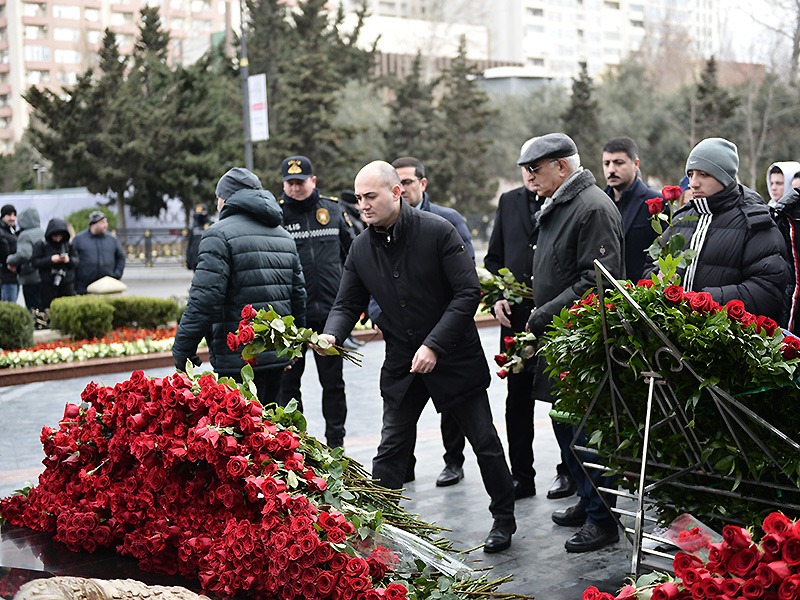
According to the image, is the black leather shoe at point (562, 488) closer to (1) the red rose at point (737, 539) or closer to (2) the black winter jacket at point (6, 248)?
(1) the red rose at point (737, 539)

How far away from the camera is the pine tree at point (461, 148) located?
42.6 metres

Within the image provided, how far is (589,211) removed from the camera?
5.46 metres

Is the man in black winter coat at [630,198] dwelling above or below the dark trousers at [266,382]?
above

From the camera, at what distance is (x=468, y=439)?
534cm

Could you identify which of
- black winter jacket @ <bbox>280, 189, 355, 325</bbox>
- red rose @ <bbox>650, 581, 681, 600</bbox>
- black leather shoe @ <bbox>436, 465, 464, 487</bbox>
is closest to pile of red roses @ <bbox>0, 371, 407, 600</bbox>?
red rose @ <bbox>650, 581, 681, 600</bbox>

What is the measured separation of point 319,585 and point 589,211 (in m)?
2.78

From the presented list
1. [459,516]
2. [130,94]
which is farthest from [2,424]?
[130,94]

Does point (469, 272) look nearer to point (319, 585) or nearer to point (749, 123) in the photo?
point (319, 585)

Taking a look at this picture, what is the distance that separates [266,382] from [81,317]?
7929mm

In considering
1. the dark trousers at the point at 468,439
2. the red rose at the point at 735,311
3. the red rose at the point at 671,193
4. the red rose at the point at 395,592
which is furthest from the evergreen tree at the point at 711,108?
the red rose at the point at 395,592

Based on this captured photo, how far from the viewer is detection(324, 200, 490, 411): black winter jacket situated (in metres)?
5.29

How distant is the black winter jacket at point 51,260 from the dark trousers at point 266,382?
9.17 metres

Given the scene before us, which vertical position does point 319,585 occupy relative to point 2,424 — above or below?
above

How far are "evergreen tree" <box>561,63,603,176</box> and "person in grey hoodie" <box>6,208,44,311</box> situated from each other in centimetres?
3121
